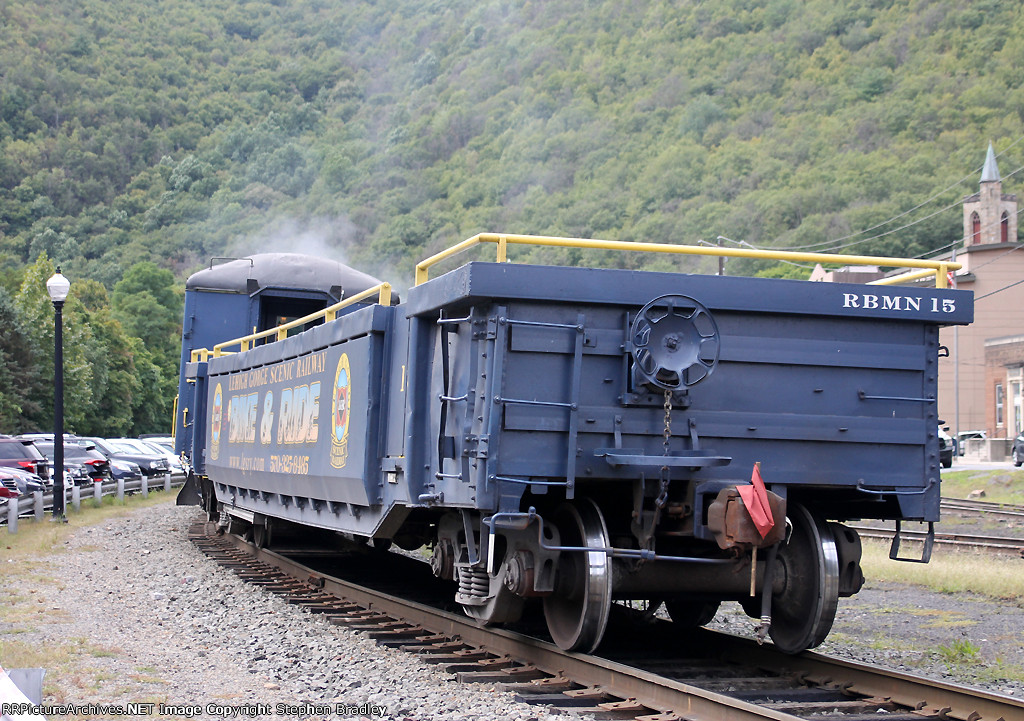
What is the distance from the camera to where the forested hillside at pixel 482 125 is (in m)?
97.6

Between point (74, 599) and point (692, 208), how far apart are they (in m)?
91.6

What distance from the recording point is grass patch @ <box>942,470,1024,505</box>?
93.5ft

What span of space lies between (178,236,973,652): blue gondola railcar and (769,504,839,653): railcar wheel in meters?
0.02

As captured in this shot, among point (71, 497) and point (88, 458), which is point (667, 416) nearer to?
point (71, 497)

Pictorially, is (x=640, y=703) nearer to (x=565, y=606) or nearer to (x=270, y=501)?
(x=565, y=606)

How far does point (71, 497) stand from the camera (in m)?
23.0

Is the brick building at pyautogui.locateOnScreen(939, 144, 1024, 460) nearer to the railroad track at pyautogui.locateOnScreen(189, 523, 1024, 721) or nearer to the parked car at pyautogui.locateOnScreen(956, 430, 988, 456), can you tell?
the parked car at pyautogui.locateOnScreen(956, 430, 988, 456)

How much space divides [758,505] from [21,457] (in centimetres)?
2373

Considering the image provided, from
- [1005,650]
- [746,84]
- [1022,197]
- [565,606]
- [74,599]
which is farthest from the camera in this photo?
[746,84]

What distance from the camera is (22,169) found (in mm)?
133375

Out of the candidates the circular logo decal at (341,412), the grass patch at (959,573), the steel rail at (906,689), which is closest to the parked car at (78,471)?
the grass patch at (959,573)

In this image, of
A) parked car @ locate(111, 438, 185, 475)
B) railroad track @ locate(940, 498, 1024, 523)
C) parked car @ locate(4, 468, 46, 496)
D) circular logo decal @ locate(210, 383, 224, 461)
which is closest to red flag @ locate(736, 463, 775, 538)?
circular logo decal @ locate(210, 383, 224, 461)

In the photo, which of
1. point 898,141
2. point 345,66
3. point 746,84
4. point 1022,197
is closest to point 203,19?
point 345,66

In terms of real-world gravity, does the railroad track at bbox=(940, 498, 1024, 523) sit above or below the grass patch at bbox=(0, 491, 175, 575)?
above
